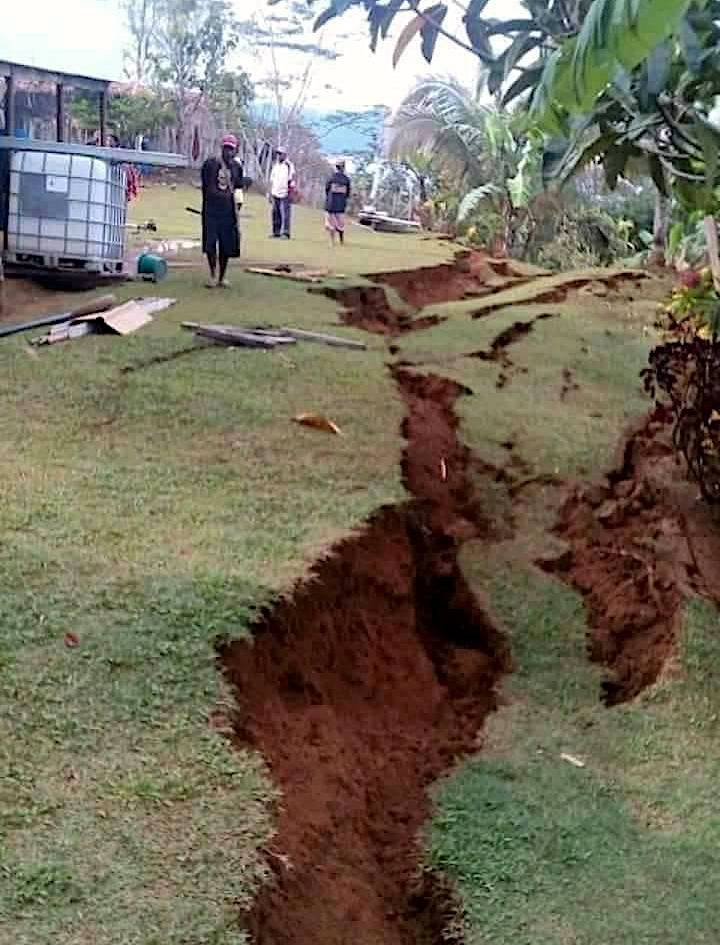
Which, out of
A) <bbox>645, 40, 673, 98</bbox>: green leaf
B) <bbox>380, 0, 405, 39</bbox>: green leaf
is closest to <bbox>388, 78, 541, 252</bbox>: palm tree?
<bbox>380, 0, 405, 39</bbox>: green leaf

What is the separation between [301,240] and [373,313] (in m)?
6.43

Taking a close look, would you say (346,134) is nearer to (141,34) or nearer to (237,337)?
(141,34)

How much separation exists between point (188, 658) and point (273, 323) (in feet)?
19.9

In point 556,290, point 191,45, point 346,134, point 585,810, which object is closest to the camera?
point 585,810

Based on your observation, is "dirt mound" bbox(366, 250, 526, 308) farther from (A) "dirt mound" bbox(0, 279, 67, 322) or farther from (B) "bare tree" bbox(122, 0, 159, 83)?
(B) "bare tree" bbox(122, 0, 159, 83)

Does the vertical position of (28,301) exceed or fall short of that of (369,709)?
it exceeds it

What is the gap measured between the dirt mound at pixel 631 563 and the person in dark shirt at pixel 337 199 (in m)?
10.2

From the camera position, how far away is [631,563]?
6.12 metres

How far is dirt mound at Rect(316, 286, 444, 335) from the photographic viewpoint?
36.8 feet

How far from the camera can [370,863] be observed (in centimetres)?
380

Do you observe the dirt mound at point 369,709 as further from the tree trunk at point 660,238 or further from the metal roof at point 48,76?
the tree trunk at point 660,238

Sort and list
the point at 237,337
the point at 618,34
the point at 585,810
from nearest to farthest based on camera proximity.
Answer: the point at 618,34, the point at 585,810, the point at 237,337

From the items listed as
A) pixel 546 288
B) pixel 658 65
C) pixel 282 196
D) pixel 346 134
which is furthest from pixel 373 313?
pixel 346 134

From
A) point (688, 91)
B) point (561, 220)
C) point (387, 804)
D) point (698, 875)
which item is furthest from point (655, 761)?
point (561, 220)
